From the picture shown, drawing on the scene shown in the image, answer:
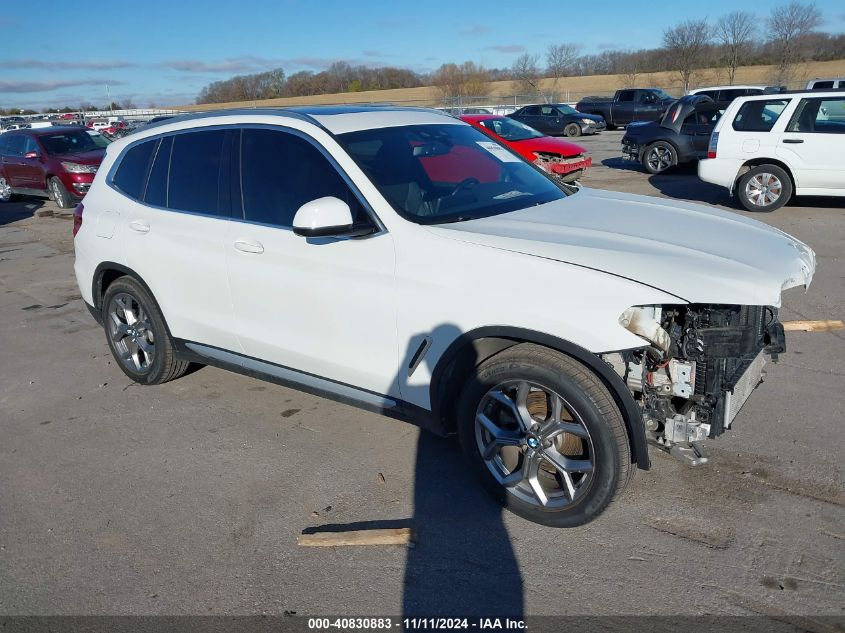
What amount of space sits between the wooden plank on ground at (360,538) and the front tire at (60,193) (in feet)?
49.2

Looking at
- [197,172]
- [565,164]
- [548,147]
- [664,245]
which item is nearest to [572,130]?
[548,147]

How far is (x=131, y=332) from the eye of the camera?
5211 millimetres

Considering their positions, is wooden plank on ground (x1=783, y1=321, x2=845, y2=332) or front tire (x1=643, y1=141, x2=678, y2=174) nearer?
wooden plank on ground (x1=783, y1=321, x2=845, y2=332)

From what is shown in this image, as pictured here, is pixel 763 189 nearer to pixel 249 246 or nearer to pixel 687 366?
pixel 687 366

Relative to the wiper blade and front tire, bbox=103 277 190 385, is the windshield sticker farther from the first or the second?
front tire, bbox=103 277 190 385

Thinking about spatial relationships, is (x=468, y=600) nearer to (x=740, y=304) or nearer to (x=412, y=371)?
(x=412, y=371)

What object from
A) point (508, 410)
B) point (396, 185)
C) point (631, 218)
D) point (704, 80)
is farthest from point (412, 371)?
point (704, 80)

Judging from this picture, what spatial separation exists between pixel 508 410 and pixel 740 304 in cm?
113

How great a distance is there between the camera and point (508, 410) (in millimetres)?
3334

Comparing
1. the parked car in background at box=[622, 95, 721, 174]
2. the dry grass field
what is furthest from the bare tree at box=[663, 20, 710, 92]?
the parked car in background at box=[622, 95, 721, 174]

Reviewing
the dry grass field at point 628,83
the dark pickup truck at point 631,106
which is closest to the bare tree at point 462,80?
the dry grass field at point 628,83

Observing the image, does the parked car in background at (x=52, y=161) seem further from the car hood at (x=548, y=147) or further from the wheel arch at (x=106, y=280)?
the wheel arch at (x=106, y=280)

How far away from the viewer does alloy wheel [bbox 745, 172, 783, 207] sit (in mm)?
10914

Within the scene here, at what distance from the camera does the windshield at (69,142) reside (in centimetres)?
1622
